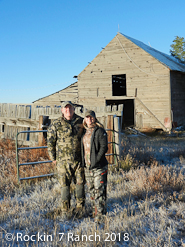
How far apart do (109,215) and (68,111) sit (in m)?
2.05

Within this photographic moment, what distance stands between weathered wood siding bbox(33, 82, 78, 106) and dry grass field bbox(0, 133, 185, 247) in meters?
13.0

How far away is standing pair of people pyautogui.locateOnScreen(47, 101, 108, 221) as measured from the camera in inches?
157

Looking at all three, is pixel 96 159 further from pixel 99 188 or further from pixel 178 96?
pixel 178 96

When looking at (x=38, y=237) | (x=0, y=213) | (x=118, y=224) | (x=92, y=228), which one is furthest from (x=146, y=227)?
(x=0, y=213)

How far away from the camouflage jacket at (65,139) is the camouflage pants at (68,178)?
12 cm

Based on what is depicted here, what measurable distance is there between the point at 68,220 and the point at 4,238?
1.10m

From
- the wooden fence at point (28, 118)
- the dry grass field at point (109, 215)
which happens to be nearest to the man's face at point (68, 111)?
the dry grass field at point (109, 215)

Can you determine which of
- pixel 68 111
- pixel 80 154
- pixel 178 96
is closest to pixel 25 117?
pixel 68 111

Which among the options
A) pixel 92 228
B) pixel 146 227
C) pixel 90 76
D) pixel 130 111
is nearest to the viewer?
pixel 92 228

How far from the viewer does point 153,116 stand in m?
16.3

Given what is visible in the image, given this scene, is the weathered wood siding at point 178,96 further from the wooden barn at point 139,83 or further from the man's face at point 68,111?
the man's face at point 68,111

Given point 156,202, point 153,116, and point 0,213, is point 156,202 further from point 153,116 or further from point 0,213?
point 153,116

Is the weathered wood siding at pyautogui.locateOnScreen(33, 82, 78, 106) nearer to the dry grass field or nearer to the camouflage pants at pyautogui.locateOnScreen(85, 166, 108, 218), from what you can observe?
the dry grass field

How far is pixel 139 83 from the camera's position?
659 inches
